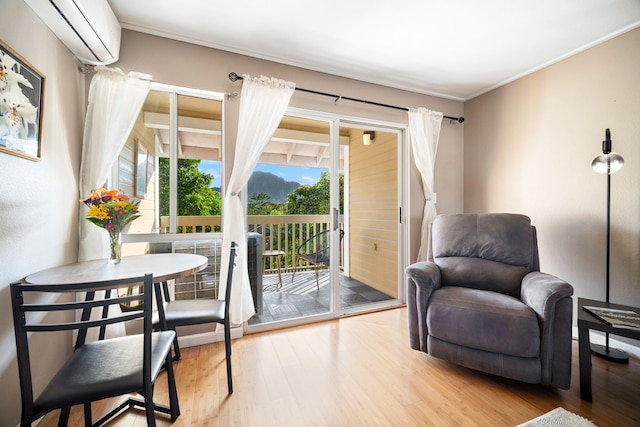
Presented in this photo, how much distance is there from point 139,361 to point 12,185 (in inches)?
41.7

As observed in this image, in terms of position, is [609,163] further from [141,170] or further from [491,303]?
[141,170]

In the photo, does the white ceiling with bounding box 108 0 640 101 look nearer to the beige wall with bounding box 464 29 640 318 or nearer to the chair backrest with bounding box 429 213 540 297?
the beige wall with bounding box 464 29 640 318

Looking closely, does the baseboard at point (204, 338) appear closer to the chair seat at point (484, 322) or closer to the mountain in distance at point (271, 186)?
the mountain in distance at point (271, 186)

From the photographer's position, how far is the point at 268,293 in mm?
3350

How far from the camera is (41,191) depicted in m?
1.52

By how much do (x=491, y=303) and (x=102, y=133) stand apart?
116 inches

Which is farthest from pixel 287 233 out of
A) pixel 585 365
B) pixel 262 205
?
pixel 585 365

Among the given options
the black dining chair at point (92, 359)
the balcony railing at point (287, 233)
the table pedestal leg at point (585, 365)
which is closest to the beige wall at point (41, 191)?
the black dining chair at point (92, 359)

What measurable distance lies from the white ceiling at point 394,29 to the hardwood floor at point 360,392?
248cm

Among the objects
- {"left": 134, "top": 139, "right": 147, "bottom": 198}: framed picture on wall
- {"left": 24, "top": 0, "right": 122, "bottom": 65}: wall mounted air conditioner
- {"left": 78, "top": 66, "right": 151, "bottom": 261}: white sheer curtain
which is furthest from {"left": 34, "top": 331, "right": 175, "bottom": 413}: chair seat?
{"left": 24, "top": 0, "right": 122, "bottom": 65}: wall mounted air conditioner

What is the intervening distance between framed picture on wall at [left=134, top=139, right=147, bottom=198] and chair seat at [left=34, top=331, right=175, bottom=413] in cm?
136

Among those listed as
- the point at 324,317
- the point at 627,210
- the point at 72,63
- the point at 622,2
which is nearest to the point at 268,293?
the point at 324,317

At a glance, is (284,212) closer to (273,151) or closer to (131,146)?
(273,151)

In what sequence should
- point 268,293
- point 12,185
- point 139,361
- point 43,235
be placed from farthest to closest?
point 268,293, point 43,235, point 12,185, point 139,361
